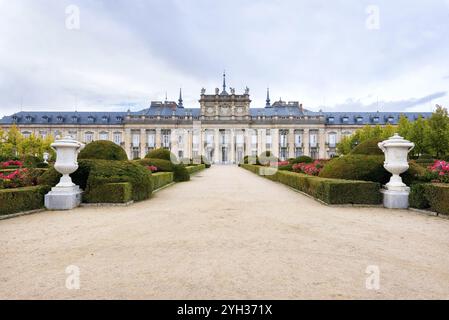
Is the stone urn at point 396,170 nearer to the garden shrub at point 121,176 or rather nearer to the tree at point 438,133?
the garden shrub at point 121,176

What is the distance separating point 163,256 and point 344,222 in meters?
3.79

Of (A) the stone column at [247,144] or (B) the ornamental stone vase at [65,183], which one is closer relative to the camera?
(B) the ornamental stone vase at [65,183]

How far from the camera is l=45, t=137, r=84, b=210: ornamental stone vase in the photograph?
22.2 ft

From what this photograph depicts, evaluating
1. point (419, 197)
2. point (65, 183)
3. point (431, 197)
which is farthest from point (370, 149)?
point (65, 183)

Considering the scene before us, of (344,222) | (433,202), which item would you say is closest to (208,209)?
(344,222)

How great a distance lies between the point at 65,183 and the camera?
6.98m

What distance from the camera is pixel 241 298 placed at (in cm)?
245

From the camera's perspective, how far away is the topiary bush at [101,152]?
9.30 m

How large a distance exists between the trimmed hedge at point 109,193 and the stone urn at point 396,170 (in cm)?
706

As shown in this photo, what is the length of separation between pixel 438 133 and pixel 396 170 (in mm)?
22260

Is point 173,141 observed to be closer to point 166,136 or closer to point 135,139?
point 166,136

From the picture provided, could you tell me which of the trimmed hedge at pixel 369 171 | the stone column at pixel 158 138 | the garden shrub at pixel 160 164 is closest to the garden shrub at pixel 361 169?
the trimmed hedge at pixel 369 171

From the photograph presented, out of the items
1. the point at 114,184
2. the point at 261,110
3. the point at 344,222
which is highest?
the point at 261,110
